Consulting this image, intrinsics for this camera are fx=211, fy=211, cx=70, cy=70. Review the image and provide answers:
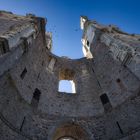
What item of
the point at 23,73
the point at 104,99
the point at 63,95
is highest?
the point at 23,73

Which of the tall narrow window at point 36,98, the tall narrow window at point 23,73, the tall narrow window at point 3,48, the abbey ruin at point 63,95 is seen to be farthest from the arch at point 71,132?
the tall narrow window at point 3,48

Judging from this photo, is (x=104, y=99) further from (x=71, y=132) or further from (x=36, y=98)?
(x=36, y=98)

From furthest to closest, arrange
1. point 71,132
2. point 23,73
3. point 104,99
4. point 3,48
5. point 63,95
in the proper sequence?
point 63,95
point 104,99
point 23,73
point 71,132
point 3,48

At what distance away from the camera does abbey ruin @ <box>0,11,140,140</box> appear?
11.4m

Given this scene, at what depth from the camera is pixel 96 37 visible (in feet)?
69.2

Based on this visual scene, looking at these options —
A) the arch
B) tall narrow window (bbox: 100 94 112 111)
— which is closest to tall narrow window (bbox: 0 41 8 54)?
the arch

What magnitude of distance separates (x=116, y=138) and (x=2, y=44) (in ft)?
26.1

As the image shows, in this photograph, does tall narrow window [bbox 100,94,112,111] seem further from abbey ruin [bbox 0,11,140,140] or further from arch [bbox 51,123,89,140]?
arch [bbox 51,123,89,140]

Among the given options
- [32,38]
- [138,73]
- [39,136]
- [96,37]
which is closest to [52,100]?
[39,136]

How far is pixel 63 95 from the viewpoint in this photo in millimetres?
16234

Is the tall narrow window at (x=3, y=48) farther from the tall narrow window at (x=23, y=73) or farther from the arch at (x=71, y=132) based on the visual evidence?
the arch at (x=71, y=132)

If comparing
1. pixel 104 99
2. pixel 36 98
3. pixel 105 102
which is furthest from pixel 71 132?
pixel 104 99

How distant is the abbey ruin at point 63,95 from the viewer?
11.4 meters

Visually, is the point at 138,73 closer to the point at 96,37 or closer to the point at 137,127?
the point at 137,127
